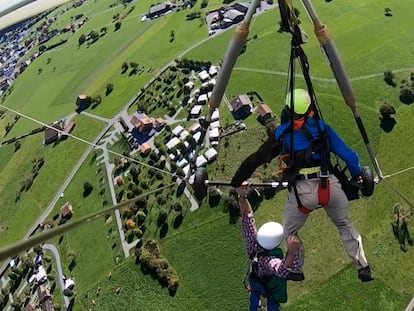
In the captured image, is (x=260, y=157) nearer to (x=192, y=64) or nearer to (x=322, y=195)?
(x=322, y=195)

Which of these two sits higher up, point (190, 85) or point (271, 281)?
point (271, 281)

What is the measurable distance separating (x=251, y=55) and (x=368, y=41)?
30.7 ft

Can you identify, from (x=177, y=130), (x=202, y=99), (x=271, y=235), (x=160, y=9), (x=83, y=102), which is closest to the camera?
(x=271, y=235)

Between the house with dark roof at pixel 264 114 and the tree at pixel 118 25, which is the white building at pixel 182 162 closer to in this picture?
the house with dark roof at pixel 264 114

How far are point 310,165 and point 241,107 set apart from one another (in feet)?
95.9

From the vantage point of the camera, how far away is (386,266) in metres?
23.9

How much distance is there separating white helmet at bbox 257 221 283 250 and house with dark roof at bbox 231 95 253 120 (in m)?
28.3

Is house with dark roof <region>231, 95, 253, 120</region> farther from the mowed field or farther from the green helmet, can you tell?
the green helmet

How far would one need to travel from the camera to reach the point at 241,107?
35.1 m

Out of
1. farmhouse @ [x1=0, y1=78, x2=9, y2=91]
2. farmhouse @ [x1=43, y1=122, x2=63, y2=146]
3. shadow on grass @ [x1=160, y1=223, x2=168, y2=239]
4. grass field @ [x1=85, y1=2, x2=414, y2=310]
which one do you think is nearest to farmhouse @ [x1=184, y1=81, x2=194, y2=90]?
grass field @ [x1=85, y1=2, x2=414, y2=310]

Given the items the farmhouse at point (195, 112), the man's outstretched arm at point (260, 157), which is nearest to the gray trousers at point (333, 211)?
the man's outstretched arm at point (260, 157)

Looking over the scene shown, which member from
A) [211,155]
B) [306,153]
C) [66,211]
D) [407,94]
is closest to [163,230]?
[211,155]

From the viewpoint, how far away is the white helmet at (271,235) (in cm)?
657

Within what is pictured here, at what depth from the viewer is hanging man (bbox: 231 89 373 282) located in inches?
232
